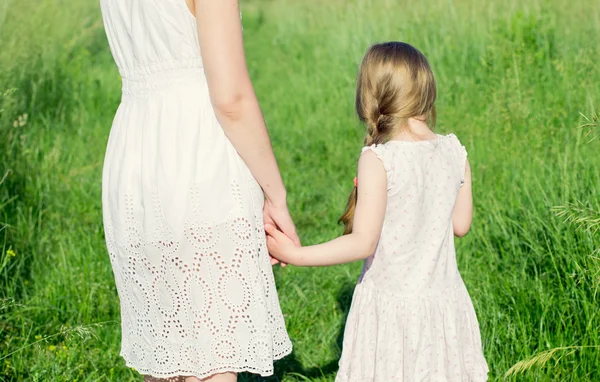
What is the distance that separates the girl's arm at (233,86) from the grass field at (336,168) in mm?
860

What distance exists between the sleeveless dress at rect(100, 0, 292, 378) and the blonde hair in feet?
1.66

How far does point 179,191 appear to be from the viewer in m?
2.13

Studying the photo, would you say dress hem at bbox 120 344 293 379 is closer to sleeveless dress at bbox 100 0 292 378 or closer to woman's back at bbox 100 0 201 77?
sleeveless dress at bbox 100 0 292 378

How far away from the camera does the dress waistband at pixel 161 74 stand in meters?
2.16

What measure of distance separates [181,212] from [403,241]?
2.41 feet

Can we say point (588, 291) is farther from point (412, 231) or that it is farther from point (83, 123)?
point (83, 123)

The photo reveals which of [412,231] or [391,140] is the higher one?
[391,140]

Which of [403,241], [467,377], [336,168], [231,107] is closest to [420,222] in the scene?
[403,241]

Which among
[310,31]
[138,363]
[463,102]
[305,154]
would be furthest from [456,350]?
[310,31]

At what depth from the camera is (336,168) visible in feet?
20.5

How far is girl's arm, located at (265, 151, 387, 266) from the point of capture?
7.86 feet

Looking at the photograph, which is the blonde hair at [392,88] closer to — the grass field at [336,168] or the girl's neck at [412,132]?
the girl's neck at [412,132]

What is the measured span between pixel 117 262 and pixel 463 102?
418cm

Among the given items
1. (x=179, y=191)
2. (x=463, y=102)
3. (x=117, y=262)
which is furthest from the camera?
(x=463, y=102)
